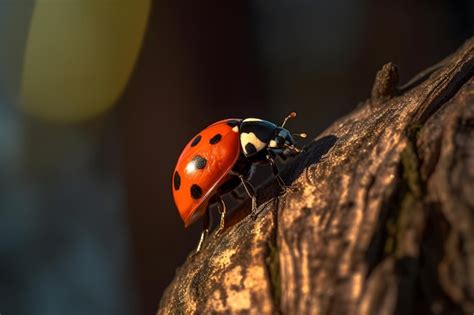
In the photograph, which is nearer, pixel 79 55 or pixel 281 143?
pixel 281 143

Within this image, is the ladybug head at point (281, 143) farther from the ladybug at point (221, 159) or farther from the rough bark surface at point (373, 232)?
the rough bark surface at point (373, 232)

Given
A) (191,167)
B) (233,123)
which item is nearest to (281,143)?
(233,123)

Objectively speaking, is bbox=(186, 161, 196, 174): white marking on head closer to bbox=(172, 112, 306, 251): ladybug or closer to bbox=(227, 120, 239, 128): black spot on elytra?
bbox=(172, 112, 306, 251): ladybug

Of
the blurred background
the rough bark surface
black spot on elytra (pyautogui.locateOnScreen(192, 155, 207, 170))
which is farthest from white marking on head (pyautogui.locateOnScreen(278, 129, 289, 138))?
the blurred background

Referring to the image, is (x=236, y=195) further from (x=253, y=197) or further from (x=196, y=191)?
(x=253, y=197)

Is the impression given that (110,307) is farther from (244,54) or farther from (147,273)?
(244,54)

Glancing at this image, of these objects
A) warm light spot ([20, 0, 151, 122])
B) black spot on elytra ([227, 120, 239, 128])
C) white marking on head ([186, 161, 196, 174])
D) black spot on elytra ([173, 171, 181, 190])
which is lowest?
black spot on elytra ([173, 171, 181, 190])
